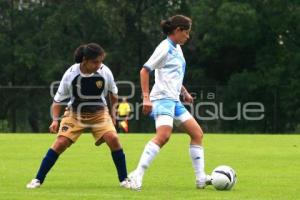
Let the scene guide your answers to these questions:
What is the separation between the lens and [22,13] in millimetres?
52312

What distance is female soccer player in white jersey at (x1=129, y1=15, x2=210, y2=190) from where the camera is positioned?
370 inches

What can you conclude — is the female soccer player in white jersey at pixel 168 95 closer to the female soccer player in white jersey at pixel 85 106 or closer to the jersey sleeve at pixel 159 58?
the jersey sleeve at pixel 159 58

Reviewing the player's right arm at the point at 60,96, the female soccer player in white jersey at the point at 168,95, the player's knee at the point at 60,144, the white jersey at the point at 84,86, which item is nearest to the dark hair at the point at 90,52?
the white jersey at the point at 84,86

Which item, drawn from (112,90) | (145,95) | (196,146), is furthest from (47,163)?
(196,146)

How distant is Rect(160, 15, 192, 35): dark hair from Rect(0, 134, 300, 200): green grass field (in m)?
1.92

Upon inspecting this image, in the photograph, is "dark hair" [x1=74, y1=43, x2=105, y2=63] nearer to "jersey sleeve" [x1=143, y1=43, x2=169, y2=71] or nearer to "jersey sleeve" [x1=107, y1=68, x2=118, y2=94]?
"jersey sleeve" [x1=107, y1=68, x2=118, y2=94]

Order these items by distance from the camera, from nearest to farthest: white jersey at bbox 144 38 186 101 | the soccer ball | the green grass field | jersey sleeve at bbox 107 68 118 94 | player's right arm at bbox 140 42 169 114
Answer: the green grass field, player's right arm at bbox 140 42 169 114, white jersey at bbox 144 38 186 101, the soccer ball, jersey sleeve at bbox 107 68 118 94

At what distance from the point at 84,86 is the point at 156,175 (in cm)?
270

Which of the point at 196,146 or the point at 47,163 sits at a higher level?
the point at 196,146

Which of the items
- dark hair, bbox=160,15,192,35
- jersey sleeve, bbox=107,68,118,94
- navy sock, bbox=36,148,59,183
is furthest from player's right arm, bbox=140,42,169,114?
navy sock, bbox=36,148,59,183

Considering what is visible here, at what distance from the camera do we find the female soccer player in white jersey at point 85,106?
9703 mm

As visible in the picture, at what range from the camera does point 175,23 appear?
9.55 metres

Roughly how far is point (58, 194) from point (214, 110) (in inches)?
1282

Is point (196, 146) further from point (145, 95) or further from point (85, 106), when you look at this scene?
point (85, 106)
